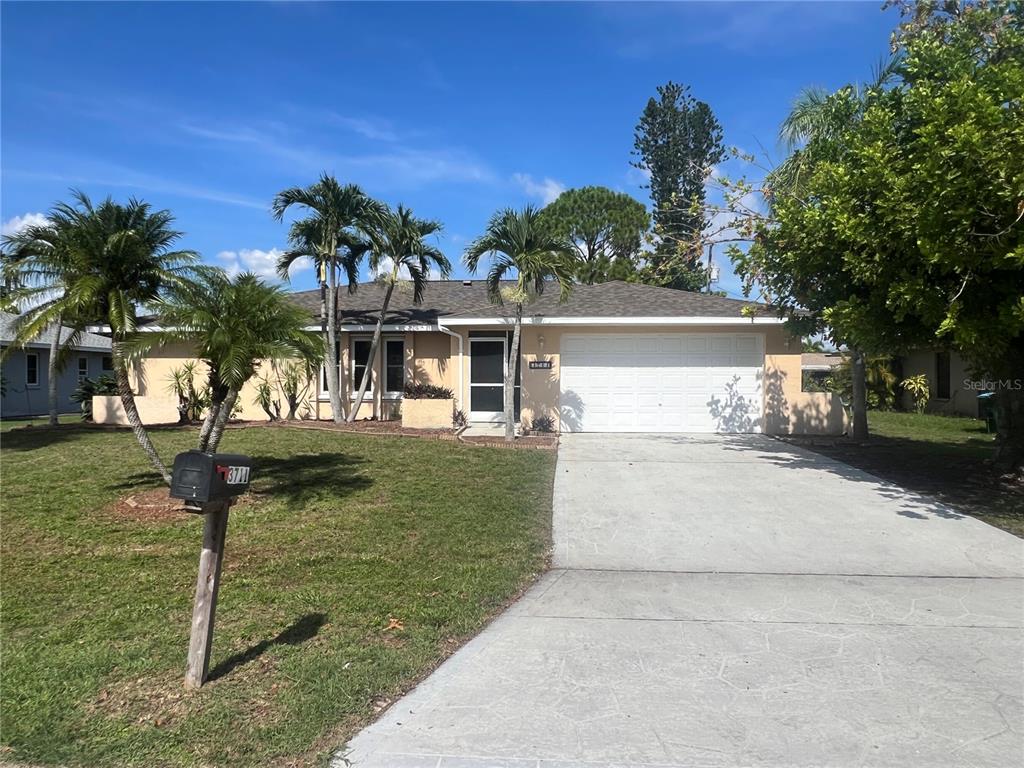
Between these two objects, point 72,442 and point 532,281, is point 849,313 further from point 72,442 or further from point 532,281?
point 72,442

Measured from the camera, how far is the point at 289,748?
336 centimetres

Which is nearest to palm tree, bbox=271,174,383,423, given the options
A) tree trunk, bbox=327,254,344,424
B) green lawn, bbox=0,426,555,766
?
tree trunk, bbox=327,254,344,424

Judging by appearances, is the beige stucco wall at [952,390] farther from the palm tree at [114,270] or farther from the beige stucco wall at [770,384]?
the palm tree at [114,270]

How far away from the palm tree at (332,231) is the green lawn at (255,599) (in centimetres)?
631

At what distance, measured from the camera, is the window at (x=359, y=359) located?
1772cm

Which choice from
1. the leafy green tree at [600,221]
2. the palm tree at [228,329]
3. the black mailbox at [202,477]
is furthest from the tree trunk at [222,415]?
the leafy green tree at [600,221]

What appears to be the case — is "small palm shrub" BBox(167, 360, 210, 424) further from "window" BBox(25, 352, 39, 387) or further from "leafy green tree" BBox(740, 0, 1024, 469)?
"window" BBox(25, 352, 39, 387)

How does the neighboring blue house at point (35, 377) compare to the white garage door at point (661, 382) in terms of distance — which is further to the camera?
the neighboring blue house at point (35, 377)

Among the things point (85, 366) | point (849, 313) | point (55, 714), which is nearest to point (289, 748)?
point (55, 714)

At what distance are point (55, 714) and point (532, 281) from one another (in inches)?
424

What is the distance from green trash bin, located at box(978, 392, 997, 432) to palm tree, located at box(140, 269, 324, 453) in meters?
16.7

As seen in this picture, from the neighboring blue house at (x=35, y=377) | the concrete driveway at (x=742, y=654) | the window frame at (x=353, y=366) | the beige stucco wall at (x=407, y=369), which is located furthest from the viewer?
the neighboring blue house at (x=35, y=377)

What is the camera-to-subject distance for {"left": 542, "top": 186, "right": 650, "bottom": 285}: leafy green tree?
134ft

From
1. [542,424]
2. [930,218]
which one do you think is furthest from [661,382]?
[930,218]
